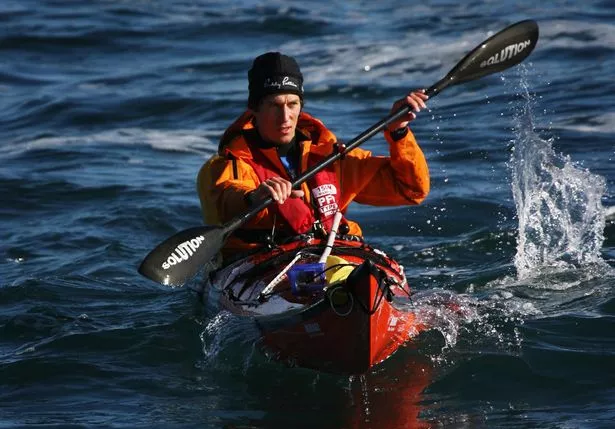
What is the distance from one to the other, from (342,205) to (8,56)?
10.3m

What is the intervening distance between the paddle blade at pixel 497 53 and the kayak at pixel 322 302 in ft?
4.01

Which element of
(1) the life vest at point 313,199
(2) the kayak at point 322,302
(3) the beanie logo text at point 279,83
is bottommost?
(2) the kayak at point 322,302

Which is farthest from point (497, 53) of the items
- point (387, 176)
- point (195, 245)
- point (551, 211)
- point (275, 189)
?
point (195, 245)

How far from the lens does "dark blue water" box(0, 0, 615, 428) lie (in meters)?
5.86

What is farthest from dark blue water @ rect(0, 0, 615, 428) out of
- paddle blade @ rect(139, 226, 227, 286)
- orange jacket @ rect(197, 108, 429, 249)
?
orange jacket @ rect(197, 108, 429, 249)

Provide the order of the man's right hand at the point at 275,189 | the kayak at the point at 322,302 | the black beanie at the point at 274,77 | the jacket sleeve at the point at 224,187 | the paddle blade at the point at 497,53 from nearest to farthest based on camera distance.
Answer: the kayak at the point at 322,302
the man's right hand at the point at 275,189
the jacket sleeve at the point at 224,187
the black beanie at the point at 274,77
the paddle blade at the point at 497,53

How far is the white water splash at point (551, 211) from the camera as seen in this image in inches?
312

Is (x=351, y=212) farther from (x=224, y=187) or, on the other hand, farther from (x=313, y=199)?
(x=224, y=187)

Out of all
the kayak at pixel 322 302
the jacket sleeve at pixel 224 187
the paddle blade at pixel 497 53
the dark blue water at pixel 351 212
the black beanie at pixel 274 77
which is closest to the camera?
the kayak at pixel 322 302

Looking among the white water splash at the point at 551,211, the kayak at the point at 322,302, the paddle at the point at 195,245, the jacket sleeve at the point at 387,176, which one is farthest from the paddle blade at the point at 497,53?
the white water splash at the point at 551,211

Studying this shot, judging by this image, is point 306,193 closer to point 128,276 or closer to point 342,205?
point 342,205

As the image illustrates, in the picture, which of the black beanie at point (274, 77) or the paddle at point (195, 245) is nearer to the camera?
the paddle at point (195, 245)

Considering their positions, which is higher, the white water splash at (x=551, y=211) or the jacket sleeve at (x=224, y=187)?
the jacket sleeve at (x=224, y=187)

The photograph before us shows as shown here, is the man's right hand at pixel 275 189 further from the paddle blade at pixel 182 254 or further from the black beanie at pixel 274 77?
the black beanie at pixel 274 77
